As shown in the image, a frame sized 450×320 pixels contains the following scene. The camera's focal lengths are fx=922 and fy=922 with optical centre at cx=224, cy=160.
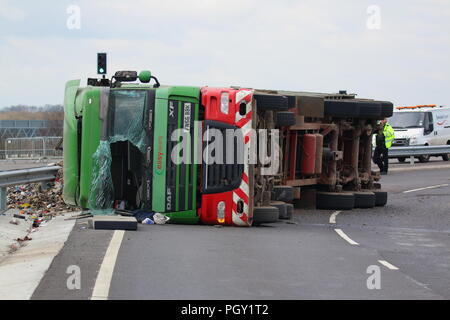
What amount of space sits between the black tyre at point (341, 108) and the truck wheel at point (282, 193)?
8.82 ft

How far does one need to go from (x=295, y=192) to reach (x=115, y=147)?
4.34 meters

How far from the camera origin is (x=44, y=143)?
45.1 meters

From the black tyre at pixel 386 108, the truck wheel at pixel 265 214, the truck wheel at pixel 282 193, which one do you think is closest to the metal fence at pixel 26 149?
the black tyre at pixel 386 108

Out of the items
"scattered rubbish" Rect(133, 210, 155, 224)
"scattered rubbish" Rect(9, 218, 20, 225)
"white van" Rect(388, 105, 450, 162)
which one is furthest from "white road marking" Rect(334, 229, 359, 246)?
"white van" Rect(388, 105, 450, 162)

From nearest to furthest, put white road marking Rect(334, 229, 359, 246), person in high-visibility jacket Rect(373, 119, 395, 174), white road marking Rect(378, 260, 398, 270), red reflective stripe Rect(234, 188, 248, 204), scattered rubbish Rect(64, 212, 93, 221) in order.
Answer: white road marking Rect(378, 260, 398, 270)
white road marking Rect(334, 229, 359, 246)
red reflective stripe Rect(234, 188, 248, 204)
scattered rubbish Rect(64, 212, 93, 221)
person in high-visibility jacket Rect(373, 119, 395, 174)

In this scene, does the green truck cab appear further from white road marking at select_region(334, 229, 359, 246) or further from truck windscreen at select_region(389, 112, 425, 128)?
truck windscreen at select_region(389, 112, 425, 128)

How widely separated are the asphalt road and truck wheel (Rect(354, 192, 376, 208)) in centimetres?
325

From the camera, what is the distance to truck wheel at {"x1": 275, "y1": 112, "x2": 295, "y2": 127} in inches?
685

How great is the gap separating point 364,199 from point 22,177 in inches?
302

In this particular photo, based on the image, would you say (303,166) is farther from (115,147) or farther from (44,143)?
(44,143)

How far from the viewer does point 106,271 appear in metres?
9.76

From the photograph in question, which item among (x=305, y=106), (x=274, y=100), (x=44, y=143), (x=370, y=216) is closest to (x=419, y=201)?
(x=370, y=216)

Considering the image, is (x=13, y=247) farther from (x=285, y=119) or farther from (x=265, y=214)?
(x=285, y=119)

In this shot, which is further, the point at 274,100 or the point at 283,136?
the point at 283,136
